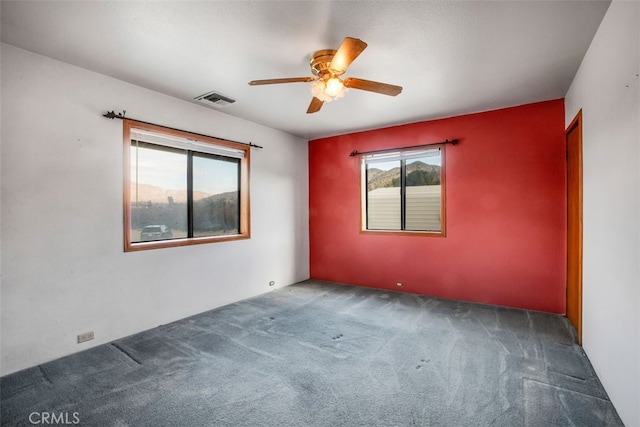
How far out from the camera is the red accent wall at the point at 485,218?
3488 millimetres

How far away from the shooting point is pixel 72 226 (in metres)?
2.60

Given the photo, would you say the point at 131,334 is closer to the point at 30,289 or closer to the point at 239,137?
the point at 30,289

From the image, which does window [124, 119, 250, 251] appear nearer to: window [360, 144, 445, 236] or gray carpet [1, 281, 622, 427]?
gray carpet [1, 281, 622, 427]

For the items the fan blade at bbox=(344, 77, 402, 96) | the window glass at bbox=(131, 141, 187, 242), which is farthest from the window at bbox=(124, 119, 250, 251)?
the fan blade at bbox=(344, 77, 402, 96)

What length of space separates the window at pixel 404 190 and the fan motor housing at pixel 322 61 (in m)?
2.42

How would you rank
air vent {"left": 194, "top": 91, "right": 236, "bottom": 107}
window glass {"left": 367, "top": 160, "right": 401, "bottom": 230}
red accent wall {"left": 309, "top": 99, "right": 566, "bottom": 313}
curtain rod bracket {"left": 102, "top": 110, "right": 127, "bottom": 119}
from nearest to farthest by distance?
curtain rod bracket {"left": 102, "top": 110, "right": 127, "bottom": 119}
air vent {"left": 194, "top": 91, "right": 236, "bottom": 107}
red accent wall {"left": 309, "top": 99, "right": 566, "bottom": 313}
window glass {"left": 367, "top": 160, "right": 401, "bottom": 230}

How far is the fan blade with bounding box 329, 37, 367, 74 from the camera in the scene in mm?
1827

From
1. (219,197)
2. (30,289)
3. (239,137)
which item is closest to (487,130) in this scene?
(239,137)

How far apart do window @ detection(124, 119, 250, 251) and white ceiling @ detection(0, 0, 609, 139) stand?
0.57m

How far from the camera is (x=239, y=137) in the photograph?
4.11 metres

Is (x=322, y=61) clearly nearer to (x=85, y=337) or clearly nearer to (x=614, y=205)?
(x=614, y=205)

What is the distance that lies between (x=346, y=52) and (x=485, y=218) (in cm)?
298

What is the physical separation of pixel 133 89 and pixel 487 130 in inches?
163

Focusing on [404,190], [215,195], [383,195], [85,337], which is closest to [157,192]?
[215,195]
